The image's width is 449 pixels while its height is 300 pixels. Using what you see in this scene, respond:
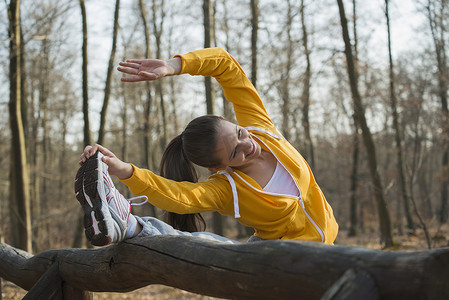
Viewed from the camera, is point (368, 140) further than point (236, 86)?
Yes

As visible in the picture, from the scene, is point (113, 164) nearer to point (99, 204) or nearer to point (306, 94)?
point (99, 204)

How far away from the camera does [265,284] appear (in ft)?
5.35

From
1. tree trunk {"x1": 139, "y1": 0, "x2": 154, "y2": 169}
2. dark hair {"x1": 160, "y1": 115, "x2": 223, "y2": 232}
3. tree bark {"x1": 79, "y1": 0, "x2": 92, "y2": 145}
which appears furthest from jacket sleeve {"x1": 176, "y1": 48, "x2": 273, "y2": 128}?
tree trunk {"x1": 139, "y1": 0, "x2": 154, "y2": 169}

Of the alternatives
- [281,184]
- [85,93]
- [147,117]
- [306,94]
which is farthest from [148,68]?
[147,117]

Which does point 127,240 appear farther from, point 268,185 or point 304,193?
point 304,193

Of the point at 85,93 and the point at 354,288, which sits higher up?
the point at 85,93

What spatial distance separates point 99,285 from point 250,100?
5.64 feet

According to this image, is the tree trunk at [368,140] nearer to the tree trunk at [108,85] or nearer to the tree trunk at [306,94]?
Result: the tree trunk at [306,94]

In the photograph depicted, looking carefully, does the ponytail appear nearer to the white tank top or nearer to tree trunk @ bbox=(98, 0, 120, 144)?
the white tank top

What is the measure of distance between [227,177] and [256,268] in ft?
4.16

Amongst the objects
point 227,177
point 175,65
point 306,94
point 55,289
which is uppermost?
point 306,94

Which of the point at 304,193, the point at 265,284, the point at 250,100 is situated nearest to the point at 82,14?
the point at 250,100

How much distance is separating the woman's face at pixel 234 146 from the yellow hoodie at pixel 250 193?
0.12 metres

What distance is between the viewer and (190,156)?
9.30 feet
